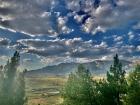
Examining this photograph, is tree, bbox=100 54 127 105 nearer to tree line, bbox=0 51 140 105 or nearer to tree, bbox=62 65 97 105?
tree line, bbox=0 51 140 105

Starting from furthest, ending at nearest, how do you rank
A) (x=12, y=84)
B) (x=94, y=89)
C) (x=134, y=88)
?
(x=12, y=84)
(x=94, y=89)
(x=134, y=88)

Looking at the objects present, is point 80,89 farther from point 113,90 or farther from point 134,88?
point 134,88

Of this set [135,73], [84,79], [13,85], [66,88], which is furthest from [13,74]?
[135,73]

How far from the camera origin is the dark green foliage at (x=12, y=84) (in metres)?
97.6

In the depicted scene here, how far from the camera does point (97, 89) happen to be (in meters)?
81.3

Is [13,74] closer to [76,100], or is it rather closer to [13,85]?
[13,85]

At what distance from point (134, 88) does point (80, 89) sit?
14639mm

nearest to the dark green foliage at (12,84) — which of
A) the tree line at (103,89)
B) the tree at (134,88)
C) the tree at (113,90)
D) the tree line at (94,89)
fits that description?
the tree line at (103,89)

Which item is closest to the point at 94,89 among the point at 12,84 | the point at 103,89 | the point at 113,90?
the point at 103,89

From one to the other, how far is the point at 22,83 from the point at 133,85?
150 feet

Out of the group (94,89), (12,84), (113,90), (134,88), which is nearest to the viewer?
(134,88)

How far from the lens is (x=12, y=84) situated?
10281cm

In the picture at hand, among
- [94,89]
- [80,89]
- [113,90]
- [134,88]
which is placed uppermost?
[80,89]

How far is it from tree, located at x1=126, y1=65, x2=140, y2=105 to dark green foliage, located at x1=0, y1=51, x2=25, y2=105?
3924 centimetres
